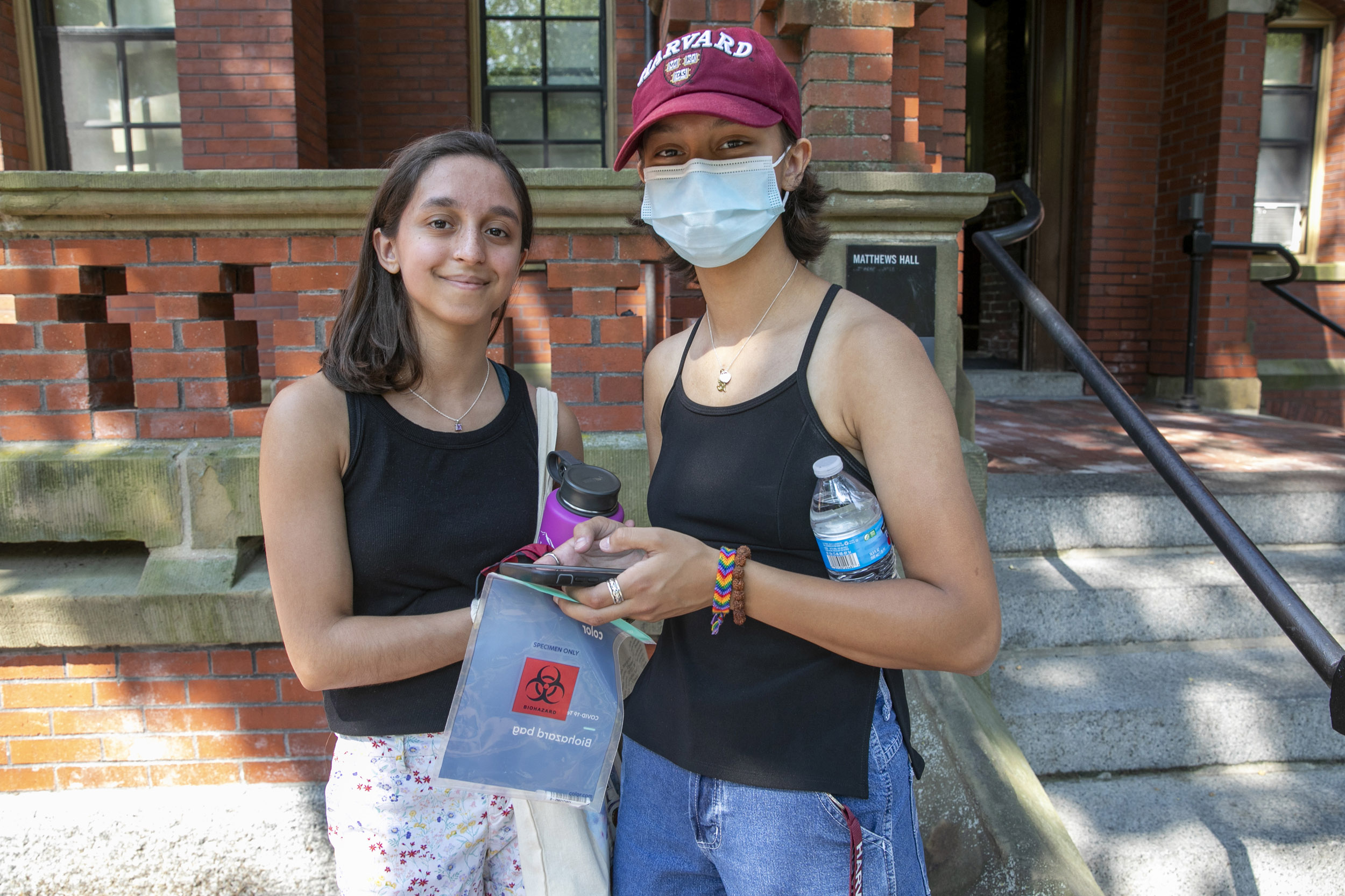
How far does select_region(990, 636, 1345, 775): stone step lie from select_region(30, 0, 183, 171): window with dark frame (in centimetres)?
640

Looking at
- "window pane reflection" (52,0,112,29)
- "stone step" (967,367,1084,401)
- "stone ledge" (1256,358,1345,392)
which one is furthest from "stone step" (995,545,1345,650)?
"window pane reflection" (52,0,112,29)

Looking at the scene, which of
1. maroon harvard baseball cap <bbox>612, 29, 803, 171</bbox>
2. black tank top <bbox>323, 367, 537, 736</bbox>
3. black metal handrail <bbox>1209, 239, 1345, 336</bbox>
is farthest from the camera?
black metal handrail <bbox>1209, 239, 1345, 336</bbox>

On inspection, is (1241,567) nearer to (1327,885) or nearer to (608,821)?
(1327,885)

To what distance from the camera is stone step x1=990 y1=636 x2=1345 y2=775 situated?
2801 millimetres

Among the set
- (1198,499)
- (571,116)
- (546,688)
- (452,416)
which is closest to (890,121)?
(1198,499)

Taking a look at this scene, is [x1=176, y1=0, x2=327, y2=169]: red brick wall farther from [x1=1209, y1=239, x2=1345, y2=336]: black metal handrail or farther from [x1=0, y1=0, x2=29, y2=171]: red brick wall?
[x1=1209, y1=239, x2=1345, y2=336]: black metal handrail

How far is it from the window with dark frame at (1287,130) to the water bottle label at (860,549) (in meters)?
8.39

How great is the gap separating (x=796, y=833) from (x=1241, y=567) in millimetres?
1598

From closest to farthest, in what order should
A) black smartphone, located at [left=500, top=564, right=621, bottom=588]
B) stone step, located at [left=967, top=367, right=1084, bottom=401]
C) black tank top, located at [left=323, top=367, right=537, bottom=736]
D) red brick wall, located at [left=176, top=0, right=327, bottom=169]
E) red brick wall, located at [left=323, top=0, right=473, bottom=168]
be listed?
1. black smartphone, located at [left=500, top=564, right=621, bottom=588]
2. black tank top, located at [left=323, top=367, right=537, bottom=736]
3. red brick wall, located at [left=176, top=0, right=327, bottom=169]
4. red brick wall, located at [left=323, top=0, right=473, bottom=168]
5. stone step, located at [left=967, top=367, right=1084, bottom=401]

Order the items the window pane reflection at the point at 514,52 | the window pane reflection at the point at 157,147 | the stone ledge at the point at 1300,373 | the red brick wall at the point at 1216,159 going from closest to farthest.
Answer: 1. the window pane reflection at the point at 157,147
2. the red brick wall at the point at 1216,159
3. the window pane reflection at the point at 514,52
4. the stone ledge at the point at 1300,373

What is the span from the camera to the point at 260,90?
503 centimetres

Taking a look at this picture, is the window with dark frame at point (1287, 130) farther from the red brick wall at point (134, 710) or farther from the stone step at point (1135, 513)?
the red brick wall at point (134, 710)

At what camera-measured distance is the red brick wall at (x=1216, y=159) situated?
6.75m

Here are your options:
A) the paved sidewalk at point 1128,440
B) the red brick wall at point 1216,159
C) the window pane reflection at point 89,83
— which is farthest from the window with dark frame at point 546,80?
the red brick wall at point 1216,159
